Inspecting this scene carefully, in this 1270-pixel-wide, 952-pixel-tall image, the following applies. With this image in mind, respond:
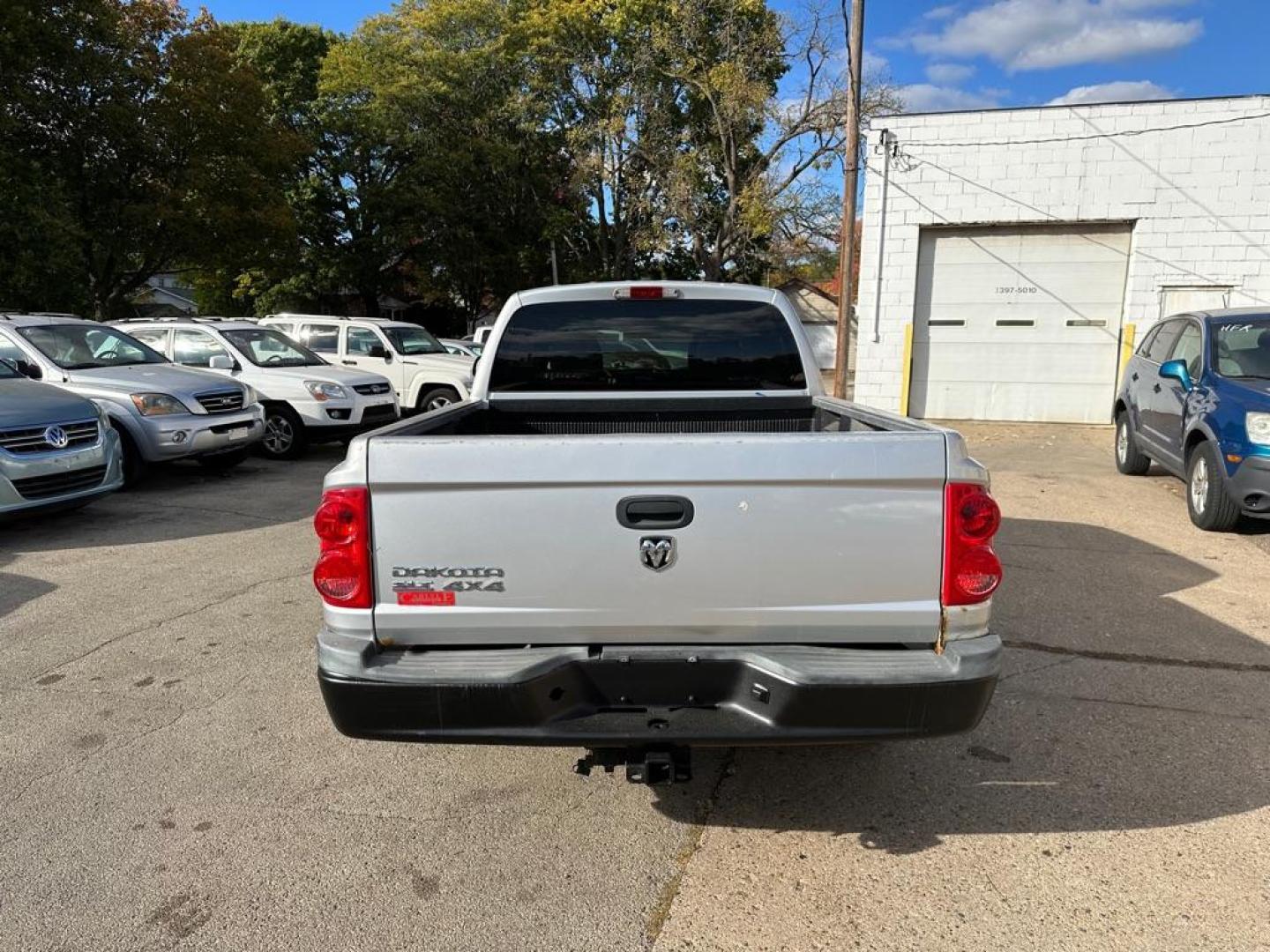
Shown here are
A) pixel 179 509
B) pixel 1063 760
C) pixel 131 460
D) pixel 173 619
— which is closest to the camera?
pixel 1063 760

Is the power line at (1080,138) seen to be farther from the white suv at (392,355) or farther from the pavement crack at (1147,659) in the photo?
the pavement crack at (1147,659)

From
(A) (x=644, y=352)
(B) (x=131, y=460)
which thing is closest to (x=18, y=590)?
(B) (x=131, y=460)

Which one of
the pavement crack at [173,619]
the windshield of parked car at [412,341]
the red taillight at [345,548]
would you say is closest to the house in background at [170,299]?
the windshield of parked car at [412,341]

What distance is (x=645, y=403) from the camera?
14.0 ft

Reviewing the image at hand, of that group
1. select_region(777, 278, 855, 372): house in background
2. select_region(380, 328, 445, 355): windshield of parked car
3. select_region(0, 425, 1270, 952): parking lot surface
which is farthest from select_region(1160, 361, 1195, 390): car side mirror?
select_region(777, 278, 855, 372): house in background

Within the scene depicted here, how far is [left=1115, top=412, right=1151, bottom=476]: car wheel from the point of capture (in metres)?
9.44

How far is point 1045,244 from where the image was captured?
14055mm

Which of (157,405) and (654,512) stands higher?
(654,512)

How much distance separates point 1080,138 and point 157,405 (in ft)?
44.5

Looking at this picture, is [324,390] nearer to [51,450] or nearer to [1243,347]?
[51,450]

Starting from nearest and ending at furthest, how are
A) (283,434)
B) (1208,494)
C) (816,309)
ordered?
(1208,494), (283,434), (816,309)

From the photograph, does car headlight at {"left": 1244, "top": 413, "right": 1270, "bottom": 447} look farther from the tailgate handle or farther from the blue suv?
the tailgate handle

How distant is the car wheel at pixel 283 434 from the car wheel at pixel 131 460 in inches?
87.3

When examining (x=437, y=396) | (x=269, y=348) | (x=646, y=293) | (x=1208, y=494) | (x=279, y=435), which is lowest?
(x=279, y=435)
